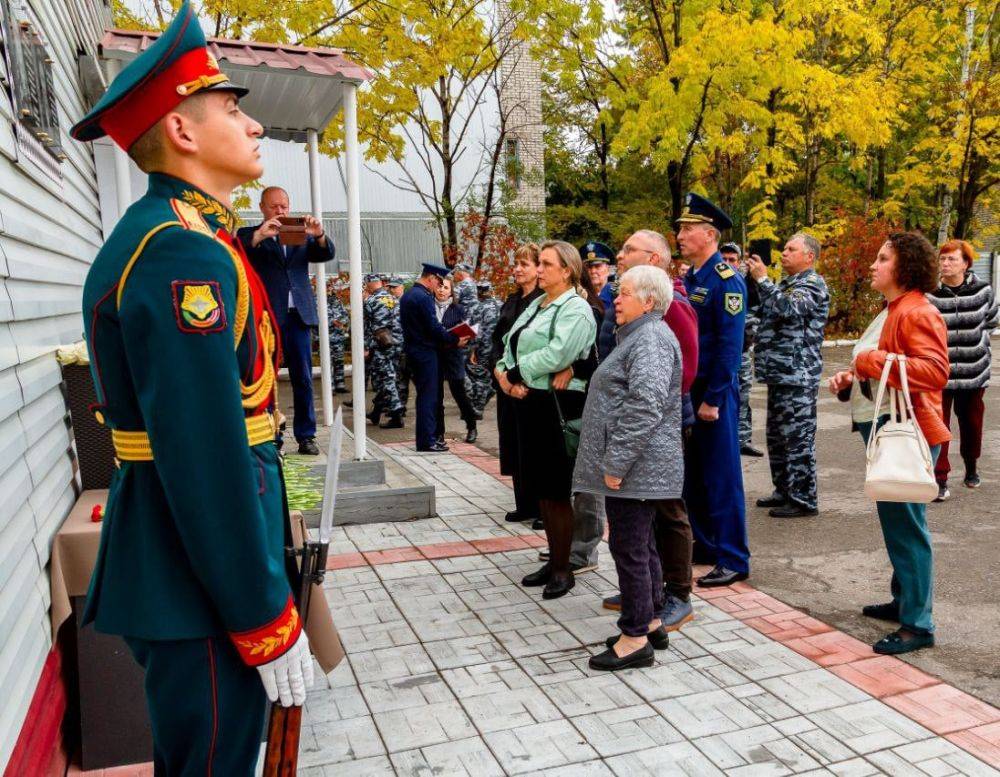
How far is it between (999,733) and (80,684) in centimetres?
346

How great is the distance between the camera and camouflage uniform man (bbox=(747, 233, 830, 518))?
21.8 feet

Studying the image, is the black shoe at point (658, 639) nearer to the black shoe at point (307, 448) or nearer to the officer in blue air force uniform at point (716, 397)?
the officer in blue air force uniform at point (716, 397)

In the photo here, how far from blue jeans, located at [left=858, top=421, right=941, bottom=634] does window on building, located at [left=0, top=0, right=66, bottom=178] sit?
406cm

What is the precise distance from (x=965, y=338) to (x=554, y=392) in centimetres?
415

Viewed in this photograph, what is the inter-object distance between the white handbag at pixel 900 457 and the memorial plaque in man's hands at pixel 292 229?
3.68 metres

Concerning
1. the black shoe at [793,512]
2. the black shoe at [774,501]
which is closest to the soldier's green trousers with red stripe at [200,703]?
the black shoe at [793,512]

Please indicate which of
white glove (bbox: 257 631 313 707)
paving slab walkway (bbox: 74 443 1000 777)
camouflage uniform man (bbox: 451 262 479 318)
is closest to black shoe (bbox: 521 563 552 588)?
paving slab walkway (bbox: 74 443 1000 777)

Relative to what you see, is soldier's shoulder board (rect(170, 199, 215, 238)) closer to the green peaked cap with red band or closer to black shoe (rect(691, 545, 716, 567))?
the green peaked cap with red band

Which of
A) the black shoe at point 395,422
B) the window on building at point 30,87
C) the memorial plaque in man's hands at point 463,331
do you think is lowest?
the black shoe at point 395,422

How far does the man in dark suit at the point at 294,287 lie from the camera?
6.51 m

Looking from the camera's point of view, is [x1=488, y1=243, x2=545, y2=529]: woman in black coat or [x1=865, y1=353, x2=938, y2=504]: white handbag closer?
[x1=865, y1=353, x2=938, y2=504]: white handbag

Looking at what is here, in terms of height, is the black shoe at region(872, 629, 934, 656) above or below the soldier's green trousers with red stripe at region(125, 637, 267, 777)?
below

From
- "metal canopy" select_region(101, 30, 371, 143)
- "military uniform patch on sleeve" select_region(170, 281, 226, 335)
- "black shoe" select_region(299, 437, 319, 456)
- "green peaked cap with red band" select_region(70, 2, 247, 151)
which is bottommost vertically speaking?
"black shoe" select_region(299, 437, 319, 456)

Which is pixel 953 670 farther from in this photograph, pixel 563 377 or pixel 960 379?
pixel 960 379
